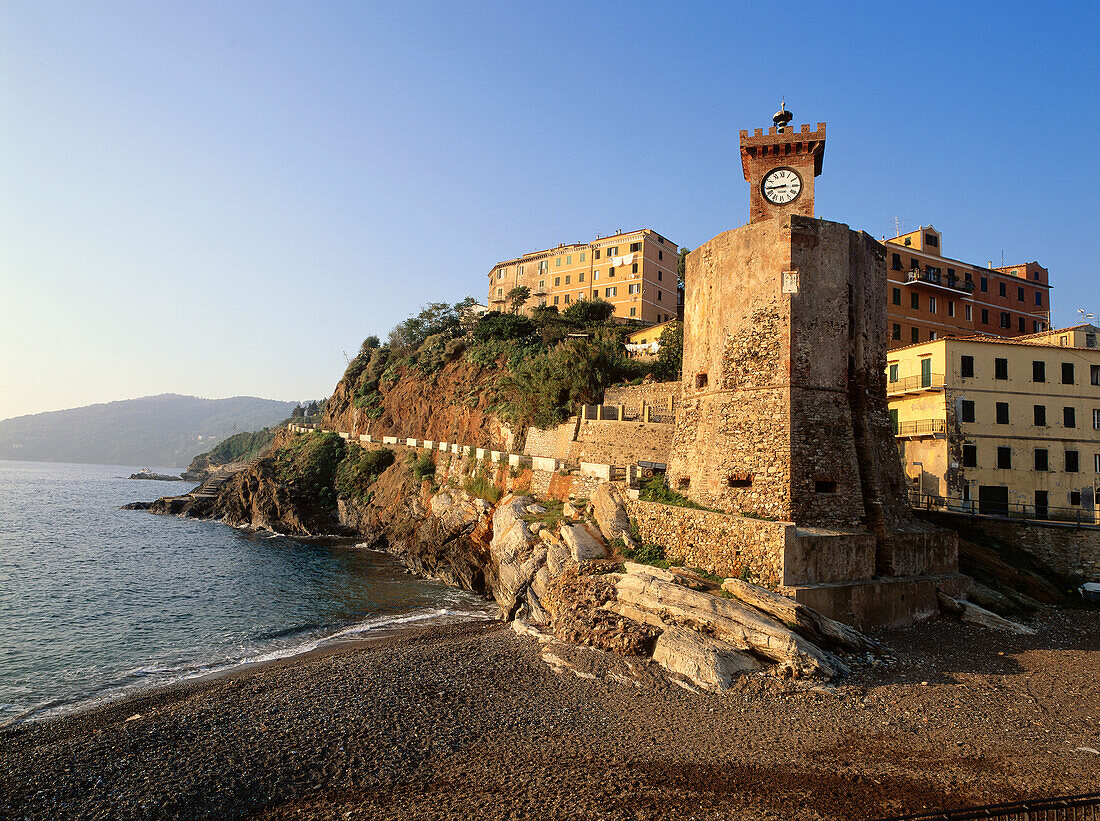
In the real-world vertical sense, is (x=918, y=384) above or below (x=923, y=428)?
above

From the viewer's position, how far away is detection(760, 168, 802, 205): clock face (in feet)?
56.1

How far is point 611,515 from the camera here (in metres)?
18.6

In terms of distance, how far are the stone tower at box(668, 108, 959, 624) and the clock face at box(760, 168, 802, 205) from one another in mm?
31

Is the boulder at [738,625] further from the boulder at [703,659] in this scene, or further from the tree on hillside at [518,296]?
the tree on hillside at [518,296]

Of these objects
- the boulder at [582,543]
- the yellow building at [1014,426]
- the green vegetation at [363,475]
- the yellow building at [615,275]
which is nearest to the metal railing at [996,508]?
the yellow building at [1014,426]

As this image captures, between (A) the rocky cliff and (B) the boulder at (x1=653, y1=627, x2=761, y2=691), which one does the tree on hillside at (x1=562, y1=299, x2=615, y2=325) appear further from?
(B) the boulder at (x1=653, y1=627, x2=761, y2=691)

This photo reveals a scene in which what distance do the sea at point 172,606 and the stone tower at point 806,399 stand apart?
35.8ft

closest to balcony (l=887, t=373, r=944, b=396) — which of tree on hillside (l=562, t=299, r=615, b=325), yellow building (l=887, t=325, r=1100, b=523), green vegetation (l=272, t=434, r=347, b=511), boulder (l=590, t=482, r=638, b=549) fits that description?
yellow building (l=887, t=325, r=1100, b=523)

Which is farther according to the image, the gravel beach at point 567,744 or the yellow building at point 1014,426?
the yellow building at point 1014,426

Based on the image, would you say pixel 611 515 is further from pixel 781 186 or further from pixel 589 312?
pixel 589 312

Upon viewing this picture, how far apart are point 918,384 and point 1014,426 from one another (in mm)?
4338

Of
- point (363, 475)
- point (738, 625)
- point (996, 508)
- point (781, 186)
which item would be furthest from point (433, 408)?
point (996, 508)

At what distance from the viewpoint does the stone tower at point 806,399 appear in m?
14.6

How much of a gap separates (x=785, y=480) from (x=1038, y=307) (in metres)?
41.0
